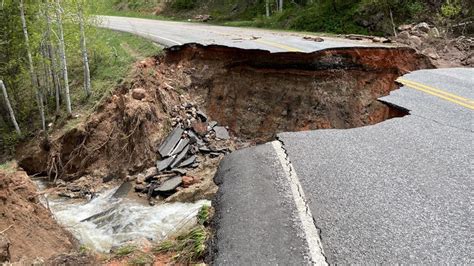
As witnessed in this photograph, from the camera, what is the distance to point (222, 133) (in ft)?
39.3

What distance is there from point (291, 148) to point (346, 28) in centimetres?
1541

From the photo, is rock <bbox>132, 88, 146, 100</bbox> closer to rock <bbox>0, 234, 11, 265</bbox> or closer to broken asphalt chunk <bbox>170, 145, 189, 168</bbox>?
broken asphalt chunk <bbox>170, 145, 189, 168</bbox>

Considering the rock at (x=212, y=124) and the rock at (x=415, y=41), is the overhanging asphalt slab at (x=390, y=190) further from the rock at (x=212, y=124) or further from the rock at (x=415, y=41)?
the rock at (x=415, y=41)

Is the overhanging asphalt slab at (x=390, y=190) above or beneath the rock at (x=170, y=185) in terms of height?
above

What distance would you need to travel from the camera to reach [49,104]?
15500 mm

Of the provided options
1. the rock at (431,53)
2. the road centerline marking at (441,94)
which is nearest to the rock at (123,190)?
the road centerline marking at (441,94)

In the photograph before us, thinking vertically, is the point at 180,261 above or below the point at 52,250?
above

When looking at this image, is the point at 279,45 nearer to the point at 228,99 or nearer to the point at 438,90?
the point at 228,99

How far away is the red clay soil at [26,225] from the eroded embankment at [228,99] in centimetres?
455

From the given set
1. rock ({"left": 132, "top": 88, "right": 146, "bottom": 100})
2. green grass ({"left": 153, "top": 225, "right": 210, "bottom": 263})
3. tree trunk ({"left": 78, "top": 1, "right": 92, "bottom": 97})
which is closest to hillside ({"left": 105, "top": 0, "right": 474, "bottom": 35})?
rock ({"left": 132, "top": 88, "right": 146, "bottom": 100})

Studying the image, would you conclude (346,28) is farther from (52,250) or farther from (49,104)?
(52,250)

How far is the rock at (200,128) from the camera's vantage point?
459 inches

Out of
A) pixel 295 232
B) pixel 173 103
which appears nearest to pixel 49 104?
pixel 173 103

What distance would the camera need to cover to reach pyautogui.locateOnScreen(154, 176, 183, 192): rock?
30.9 ft
